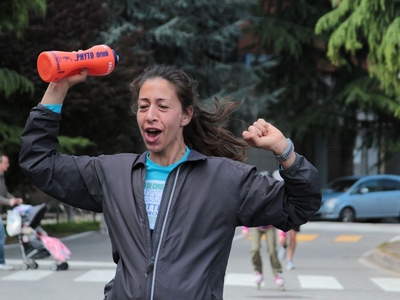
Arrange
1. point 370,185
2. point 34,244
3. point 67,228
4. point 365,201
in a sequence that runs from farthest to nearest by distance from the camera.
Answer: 1. point 370,185
2. point 365,201
3. point 67,228
4. point 34,244

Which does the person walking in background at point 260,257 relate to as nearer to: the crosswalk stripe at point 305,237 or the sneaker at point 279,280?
the sneaker at point 279,280

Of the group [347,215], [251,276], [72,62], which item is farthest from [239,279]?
[347,215]

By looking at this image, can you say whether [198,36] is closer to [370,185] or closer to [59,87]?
[370,185]

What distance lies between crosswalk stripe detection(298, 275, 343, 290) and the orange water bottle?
9453 millimetres

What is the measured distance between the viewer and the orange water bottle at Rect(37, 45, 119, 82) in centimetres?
381

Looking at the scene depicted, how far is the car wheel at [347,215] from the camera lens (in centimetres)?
2950

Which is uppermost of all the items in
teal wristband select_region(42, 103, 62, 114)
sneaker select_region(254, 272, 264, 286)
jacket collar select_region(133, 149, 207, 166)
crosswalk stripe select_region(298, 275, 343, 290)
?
teal wristband select_region(42, 103, 62, 114)

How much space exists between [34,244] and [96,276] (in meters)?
1.42

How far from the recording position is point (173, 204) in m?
3.83

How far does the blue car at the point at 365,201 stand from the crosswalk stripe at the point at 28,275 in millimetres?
15980

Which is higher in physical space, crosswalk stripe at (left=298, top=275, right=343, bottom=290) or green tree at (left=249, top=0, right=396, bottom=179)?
green tree at (left=249, top=0, right=396, bottom=179)

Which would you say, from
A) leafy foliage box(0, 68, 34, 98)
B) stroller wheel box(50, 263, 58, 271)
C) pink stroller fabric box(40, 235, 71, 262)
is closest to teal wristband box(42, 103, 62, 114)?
pink stroller fabric box(40, 235, 71, 262)

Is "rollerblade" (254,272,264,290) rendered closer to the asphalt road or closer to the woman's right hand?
the asphalt road

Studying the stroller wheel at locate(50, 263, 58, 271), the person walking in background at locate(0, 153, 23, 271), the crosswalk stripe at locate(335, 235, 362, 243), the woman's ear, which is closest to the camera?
the woman's ear
